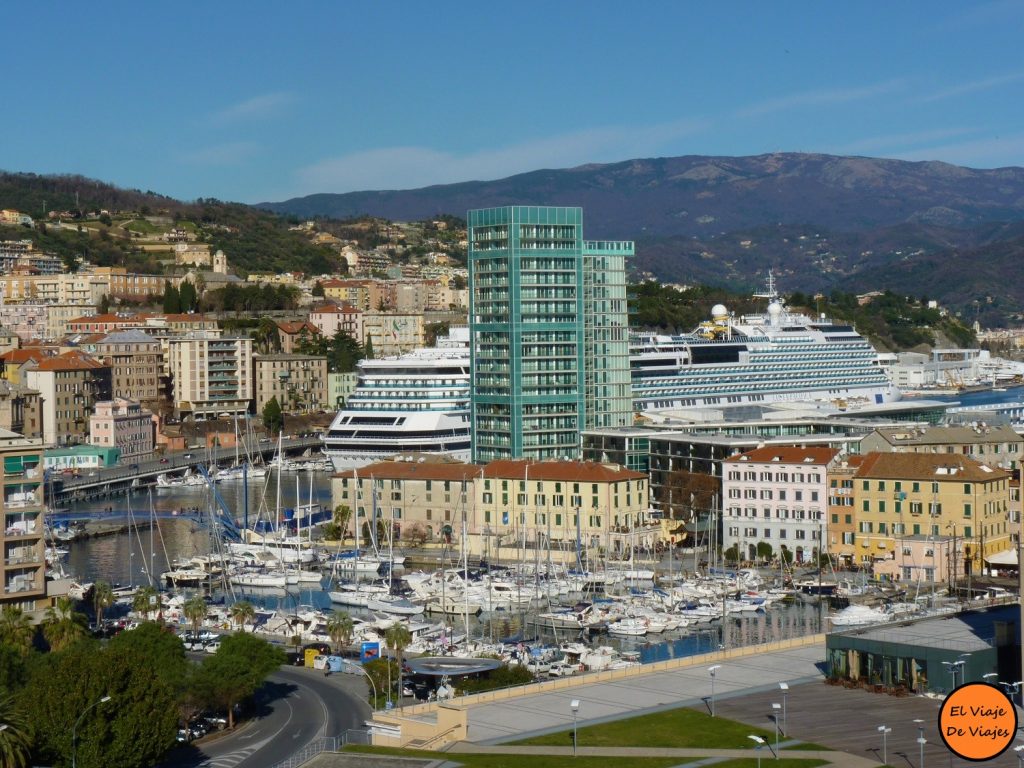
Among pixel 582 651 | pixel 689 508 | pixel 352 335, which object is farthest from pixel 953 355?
pixel 582 651

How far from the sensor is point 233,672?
1244 inches

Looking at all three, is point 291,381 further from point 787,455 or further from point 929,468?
point 929,468

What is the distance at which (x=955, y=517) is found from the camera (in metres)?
48.4

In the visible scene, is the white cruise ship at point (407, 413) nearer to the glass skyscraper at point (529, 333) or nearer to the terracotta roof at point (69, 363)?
the glass skyscraper at point (529, 333)

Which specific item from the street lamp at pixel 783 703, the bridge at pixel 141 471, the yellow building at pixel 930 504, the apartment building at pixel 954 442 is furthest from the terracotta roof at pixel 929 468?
the bridge at pixel 141 471

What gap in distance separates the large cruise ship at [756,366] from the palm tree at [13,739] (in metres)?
A: 48.1

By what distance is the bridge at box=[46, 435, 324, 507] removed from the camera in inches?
2847

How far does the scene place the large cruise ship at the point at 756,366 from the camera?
76500mm

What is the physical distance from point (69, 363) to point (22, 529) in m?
54.1

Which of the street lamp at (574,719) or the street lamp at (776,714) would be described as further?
the street lamp at (574,719)

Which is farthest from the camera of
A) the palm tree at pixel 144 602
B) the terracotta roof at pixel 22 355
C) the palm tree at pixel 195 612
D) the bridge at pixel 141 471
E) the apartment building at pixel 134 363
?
the apartment building at pixel 134 363

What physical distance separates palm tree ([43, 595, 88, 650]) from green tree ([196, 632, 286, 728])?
3272 millimetres

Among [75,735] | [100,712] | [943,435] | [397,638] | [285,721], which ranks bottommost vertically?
[285,721]

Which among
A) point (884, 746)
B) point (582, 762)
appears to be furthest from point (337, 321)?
point (884, 746)
